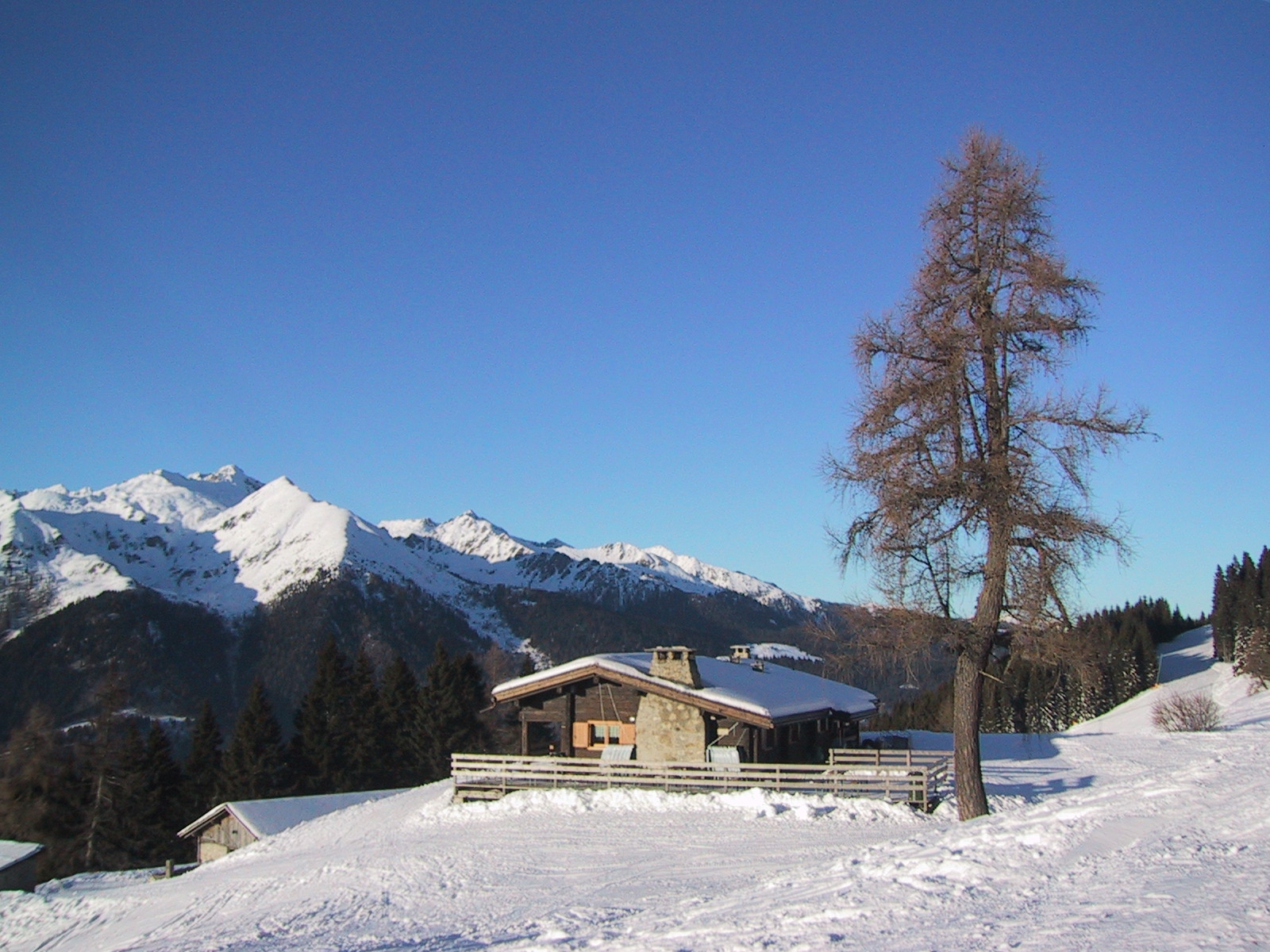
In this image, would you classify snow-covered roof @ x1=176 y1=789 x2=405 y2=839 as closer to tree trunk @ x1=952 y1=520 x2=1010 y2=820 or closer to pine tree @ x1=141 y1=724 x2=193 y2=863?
pine tree @ x1=141 y1=724 x2=193 y2=863

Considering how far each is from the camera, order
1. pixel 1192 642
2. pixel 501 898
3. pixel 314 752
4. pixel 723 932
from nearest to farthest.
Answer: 1. pixel 723 932
2. pixel 501 898
3. pixel 314 752
4. pixel 1192 642

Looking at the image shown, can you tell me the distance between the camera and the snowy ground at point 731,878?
903cm

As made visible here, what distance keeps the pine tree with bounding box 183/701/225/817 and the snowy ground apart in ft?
68.4

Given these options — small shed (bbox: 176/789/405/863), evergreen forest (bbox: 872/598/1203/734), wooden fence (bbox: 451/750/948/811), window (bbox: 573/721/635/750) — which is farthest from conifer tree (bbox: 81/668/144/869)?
evergreen forest (bbox: 872/598/1203/734)

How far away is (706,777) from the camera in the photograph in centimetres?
2564

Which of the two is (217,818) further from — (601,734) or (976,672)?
(976,672)

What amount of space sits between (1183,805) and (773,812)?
31.3ft

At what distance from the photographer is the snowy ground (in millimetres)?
9031

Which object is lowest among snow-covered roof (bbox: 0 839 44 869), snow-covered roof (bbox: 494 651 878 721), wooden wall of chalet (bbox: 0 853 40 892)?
wooden wall of chalet (bbox: 0 853 40 892)

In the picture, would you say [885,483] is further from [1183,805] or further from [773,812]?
[773,812]

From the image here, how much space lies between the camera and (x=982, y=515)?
16.3 meters

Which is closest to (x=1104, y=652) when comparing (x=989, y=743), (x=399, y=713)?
(x=989, y=743)

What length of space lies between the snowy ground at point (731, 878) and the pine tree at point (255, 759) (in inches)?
812

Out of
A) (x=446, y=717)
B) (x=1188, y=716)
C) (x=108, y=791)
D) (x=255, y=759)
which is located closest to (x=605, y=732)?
(x=446, y=717)
